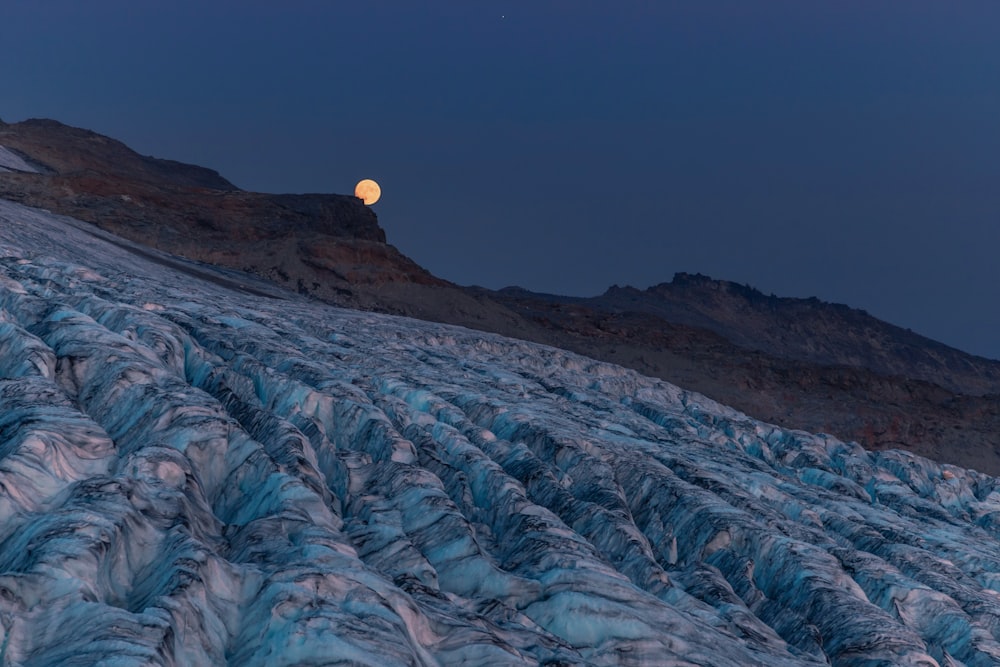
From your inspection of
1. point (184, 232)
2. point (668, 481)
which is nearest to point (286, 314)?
point (668, 481)

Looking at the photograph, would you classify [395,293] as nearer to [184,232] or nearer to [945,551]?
[184,232]

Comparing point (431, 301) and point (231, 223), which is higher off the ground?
point (231, 223)

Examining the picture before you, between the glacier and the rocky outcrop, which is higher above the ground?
the rocky outcrop

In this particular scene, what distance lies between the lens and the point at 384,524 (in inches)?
626

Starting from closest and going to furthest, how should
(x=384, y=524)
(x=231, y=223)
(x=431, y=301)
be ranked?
(x=384, y=524) → (x=431, y=301) → (x=231, y=223)

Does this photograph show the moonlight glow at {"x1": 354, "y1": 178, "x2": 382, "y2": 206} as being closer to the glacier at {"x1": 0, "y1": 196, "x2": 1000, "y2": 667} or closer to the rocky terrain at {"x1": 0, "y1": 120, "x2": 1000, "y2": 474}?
the rocky terrain at {"x1": 0, "y1": 120, "x2": 1000, "y2": 474}

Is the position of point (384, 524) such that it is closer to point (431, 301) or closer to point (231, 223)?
point (431, 301)

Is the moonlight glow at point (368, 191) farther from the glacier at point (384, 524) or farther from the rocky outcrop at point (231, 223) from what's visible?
the glacier at point (384, 524)

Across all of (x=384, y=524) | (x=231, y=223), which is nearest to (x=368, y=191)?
(x=231, y=223)

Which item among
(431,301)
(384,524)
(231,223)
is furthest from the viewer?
(231,223)

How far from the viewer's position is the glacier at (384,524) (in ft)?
36.4

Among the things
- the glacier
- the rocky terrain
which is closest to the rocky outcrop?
the rocky terrain

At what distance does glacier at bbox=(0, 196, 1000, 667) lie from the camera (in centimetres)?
1111

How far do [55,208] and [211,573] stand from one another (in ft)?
191
